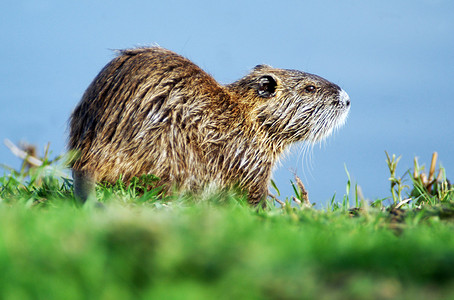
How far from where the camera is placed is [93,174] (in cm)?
391

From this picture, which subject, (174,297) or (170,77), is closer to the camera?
(174,297)

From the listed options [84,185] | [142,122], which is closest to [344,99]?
[142,122]

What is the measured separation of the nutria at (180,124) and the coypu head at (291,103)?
0.01 meters

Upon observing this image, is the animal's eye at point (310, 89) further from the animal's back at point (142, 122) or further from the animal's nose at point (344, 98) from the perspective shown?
the animal's back at point (142, 122)

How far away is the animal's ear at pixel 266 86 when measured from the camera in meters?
4.81

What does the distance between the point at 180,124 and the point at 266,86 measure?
3.80ft

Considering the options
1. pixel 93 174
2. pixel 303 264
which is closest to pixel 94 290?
pixel 303 264

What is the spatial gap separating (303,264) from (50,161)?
361 cm

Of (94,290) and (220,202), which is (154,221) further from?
(220,202)

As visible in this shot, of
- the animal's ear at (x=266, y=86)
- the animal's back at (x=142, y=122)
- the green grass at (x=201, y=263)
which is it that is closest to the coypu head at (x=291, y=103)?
the animal's ear at (x=266, y=86)

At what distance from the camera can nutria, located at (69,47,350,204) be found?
395 cm

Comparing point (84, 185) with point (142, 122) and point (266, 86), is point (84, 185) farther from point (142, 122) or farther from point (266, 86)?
point (266, 86)

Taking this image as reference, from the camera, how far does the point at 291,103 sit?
4957mm

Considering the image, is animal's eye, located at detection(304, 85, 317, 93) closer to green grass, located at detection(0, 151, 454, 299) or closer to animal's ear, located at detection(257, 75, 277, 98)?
animal's ear, located at detection(257, 75, 277, 98)
